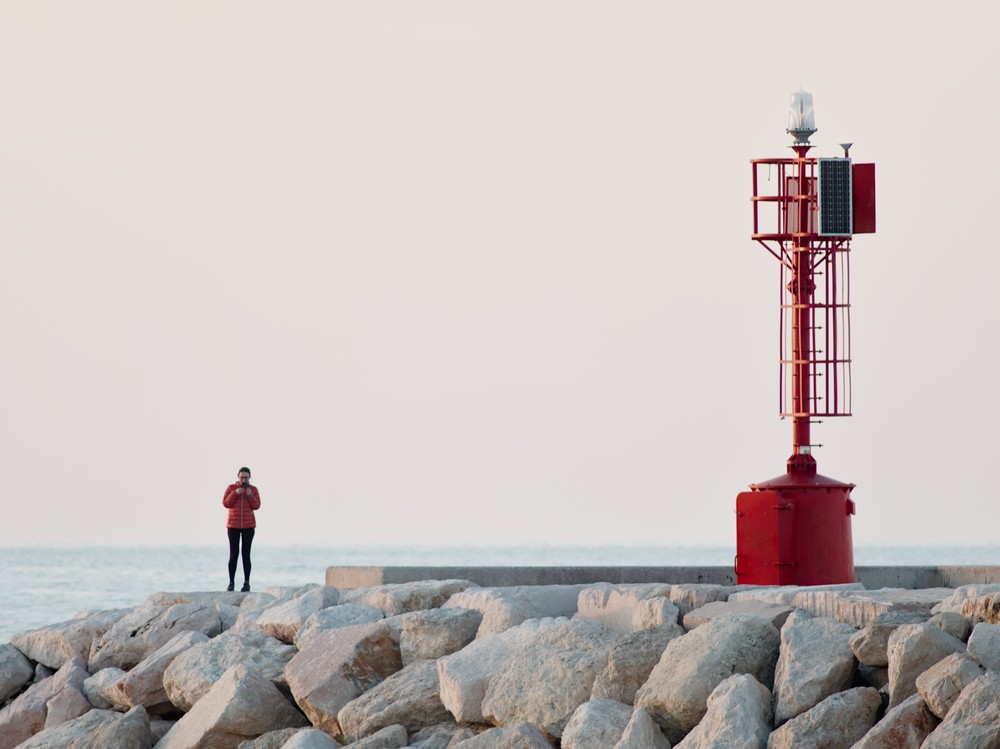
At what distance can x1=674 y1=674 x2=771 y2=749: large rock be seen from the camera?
18.6ft

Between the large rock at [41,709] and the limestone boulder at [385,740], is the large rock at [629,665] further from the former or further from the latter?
the large rock at [41,709]

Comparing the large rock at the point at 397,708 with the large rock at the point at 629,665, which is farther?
the large rock at the point at 397,708

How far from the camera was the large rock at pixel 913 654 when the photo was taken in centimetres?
559

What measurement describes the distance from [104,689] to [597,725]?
3098 millimetres

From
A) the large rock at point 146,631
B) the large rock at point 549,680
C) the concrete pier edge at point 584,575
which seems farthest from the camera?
the concrete pier edge at point 584,575

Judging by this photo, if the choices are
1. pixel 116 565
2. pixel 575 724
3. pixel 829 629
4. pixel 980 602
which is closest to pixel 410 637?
pixel 575 724

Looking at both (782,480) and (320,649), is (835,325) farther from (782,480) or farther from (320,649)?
(320,649)

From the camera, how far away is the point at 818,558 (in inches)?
374

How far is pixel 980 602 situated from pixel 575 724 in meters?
1.54

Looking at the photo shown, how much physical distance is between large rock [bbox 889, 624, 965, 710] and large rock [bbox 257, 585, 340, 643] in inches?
125

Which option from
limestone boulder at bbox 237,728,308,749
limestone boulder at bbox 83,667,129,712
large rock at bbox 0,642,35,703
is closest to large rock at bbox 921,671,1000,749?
limestone boulder at bbox 237,728,308,749

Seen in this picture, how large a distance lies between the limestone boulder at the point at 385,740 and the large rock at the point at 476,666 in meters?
0.23

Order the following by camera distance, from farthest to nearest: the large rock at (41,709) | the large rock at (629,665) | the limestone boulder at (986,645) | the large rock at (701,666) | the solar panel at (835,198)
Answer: the solar panel at (835,198)
the large rock at (41,709)
the large rock at (629,665)
the large rock at (701,666)
the limestone boulder at (986,645)

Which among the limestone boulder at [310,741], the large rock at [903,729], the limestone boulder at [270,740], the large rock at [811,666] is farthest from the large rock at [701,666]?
the limestone boulder at [270,740]
